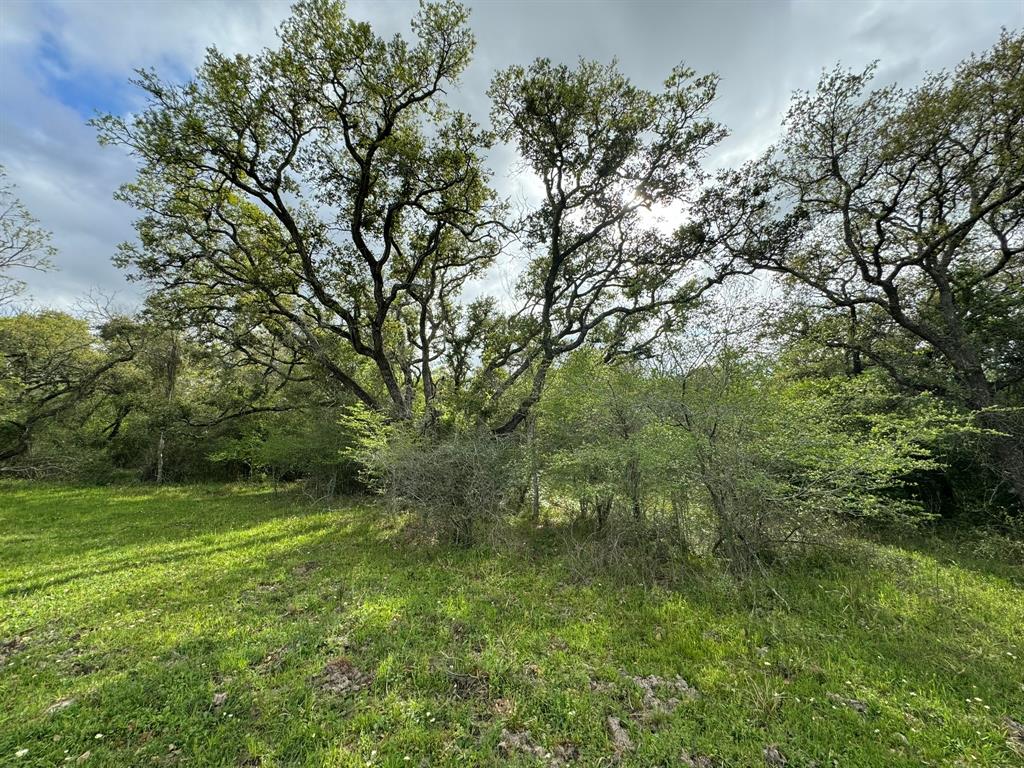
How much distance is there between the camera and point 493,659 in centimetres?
382

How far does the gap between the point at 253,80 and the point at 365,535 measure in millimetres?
11059

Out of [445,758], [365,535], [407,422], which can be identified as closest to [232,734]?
[445,758]

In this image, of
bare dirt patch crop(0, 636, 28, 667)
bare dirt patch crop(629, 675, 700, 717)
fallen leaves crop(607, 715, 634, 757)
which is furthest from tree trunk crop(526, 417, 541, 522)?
bare dirt patch crop(0, 636, 28, 667)

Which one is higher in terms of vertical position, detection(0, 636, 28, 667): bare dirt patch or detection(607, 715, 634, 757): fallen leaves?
detection(0, 636, 28, 667): bare dirt patch

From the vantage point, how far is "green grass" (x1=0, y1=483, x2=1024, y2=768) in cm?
282

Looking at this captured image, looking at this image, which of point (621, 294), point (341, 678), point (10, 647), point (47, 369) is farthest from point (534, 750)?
point (47, 369)

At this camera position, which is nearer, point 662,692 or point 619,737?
point 619,737

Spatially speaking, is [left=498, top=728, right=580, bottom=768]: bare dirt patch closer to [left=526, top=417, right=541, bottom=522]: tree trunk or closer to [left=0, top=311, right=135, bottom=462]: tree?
[left=526, top=417, right=541, bottom=522]: tree trunk

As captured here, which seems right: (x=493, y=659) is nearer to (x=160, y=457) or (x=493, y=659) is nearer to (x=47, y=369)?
(x=160, y=457)

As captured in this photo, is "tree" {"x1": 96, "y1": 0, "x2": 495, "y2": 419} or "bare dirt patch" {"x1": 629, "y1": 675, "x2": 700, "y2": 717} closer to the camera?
"bare dirt patch" {"x1": 629, "y1": 675, "x2": 700, "y2": 717}

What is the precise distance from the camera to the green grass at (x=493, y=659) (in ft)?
9.25

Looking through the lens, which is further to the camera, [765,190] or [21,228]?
[21,228]

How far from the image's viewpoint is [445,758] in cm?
272

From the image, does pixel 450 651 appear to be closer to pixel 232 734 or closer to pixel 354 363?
pixel 232 734
